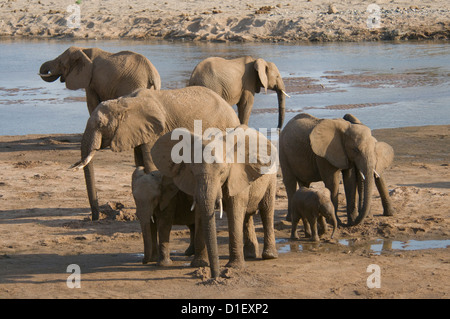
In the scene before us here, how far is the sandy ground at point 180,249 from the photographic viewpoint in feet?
24.8

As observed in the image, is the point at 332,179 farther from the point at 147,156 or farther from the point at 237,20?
the point at 237,20

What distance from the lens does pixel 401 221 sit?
10.2 metres

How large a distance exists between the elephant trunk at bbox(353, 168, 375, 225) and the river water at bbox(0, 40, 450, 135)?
8.56 m

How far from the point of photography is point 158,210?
819 centimetres

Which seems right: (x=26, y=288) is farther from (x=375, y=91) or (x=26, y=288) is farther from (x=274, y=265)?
(x=375, y=91)


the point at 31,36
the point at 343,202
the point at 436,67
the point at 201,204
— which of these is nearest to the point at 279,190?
the point at 343,202

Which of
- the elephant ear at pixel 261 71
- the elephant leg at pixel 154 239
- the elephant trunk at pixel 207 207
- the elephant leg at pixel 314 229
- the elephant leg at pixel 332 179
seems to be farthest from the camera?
the elephant ear at pixel 261 71

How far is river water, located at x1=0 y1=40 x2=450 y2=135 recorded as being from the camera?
65.1ft

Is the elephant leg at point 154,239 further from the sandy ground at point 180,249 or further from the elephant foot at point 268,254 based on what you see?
the elephant foot at point 268,254

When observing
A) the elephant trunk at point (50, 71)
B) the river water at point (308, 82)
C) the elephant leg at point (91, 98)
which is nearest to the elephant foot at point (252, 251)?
the elephant leg at point (91, 98)

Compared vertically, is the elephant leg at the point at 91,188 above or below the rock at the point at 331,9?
above

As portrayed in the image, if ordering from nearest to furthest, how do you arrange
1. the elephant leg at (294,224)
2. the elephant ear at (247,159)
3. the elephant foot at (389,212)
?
the elephant ear at (247,159) → the elephant leg at (294,224) → the elephant foot at (389,212)

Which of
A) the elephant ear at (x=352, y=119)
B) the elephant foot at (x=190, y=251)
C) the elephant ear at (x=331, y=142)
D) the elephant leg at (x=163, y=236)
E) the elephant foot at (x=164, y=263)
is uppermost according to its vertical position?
the elephant ear at (x=352, y=119)
